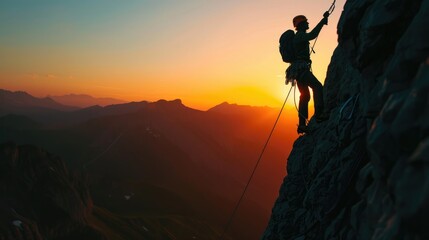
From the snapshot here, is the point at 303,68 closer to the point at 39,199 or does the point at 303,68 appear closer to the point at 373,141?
the point at 373,141

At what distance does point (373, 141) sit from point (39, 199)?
141 metres

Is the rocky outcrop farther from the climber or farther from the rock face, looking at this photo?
the rock face

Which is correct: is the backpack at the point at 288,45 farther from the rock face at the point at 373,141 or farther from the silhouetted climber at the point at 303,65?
the rock face at the point at 373,141

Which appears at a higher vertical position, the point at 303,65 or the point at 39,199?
the point at 303,65

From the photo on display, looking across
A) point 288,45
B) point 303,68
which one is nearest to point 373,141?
point 303,68

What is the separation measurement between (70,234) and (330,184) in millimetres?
130105

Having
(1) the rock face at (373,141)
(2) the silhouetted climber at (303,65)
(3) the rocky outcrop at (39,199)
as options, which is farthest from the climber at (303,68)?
(3) the rocky outcrop at (39,199)

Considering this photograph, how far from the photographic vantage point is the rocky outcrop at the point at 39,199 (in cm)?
11125

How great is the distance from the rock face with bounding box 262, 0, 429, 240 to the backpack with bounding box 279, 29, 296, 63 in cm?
220

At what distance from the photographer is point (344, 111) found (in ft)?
40.5

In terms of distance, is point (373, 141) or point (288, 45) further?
point (288, 45)

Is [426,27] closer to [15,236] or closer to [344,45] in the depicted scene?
[344,45]

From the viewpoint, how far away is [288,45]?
621 inches

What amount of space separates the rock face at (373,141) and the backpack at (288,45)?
7.23 ft
